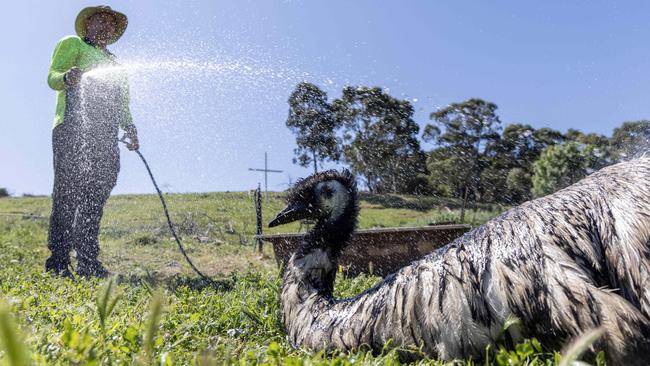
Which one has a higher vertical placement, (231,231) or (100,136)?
(100,136)

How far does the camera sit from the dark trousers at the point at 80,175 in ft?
25.2

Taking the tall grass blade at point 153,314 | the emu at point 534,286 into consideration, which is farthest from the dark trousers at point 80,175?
the tall grass blade at point 153,314

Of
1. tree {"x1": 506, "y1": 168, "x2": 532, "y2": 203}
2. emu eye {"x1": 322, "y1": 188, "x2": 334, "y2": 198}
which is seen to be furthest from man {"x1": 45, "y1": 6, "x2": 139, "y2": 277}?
tree {"x1": 506, "y1": 168, "x2": 532, "y2": 203}

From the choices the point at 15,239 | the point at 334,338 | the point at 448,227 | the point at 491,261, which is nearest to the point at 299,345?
the point at 334,338

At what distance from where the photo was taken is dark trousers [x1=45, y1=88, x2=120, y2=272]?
25.2 ft

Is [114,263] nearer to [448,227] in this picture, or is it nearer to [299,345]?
[448,227]

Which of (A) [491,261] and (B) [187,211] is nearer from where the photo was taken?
(A) [491,261]

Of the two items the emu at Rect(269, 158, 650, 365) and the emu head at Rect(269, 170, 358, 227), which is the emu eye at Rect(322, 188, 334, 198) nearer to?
the emu head at Rect(269, 170, 358, 227)

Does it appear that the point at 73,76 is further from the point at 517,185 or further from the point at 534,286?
the point at 517,185

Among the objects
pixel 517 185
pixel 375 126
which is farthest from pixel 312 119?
pixel 517 185

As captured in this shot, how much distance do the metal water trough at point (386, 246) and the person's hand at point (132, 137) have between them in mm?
2451

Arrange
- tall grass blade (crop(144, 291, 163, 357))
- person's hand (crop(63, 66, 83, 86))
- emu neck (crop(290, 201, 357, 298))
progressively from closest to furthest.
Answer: tall grass blade (crop(144, 291, 163, 357)) < emu neck (crop(290, 201, 357, 298)) < person's hand (crop(63, 66, 83, 86))

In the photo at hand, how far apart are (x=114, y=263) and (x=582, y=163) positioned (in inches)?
2075

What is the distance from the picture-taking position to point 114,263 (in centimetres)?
981
